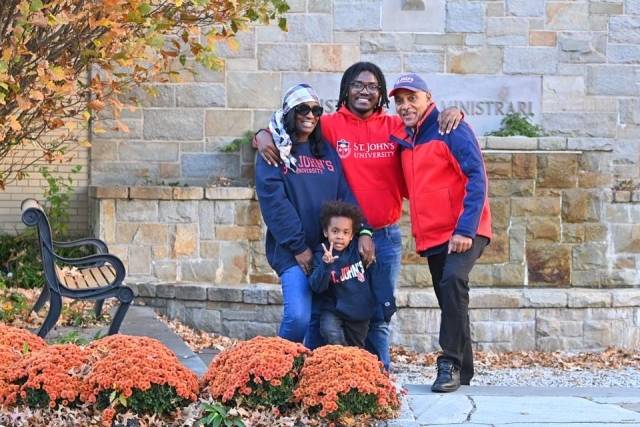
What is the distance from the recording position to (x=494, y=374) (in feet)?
25.6

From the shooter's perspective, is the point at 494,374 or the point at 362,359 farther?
the point at 494,374

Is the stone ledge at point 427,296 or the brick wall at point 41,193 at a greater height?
the brick wall at point 41,193

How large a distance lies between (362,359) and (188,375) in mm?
745

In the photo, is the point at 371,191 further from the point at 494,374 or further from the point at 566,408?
the point at 494,374

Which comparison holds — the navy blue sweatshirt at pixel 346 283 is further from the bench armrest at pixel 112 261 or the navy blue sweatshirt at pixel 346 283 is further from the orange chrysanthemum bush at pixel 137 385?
the bench armrest at pixel 112 261

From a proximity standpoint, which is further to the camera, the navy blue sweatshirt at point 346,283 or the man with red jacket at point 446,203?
the man with red jacket at point 446,203

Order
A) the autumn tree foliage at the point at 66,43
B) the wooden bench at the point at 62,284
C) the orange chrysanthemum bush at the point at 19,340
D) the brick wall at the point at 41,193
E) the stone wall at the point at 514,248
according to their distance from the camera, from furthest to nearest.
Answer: the brick wall at the point at 41,193 < the stone wall at the point at 514,248 < the wooden bench at the point at 62,284 < the autumn tree foliage at the point at 66,43 < the orange chrysanthemum bush at the point at 19,340

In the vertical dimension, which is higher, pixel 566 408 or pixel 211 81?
pixel 211 81

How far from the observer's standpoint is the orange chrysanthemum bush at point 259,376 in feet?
13.5

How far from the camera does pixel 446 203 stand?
5277mm

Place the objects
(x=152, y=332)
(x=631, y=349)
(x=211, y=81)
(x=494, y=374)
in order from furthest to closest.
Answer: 1. (x=211, y=81)
2. (x=631, y=349)
3. (x=494, y=374)
4. (x=152, y=332)

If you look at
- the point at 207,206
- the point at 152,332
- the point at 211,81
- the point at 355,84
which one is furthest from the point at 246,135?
the point at 355,84

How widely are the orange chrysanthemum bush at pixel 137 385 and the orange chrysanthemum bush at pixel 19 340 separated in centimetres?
76

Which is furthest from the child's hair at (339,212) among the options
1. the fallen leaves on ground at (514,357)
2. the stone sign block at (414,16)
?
the stone sign block at (414,16)
